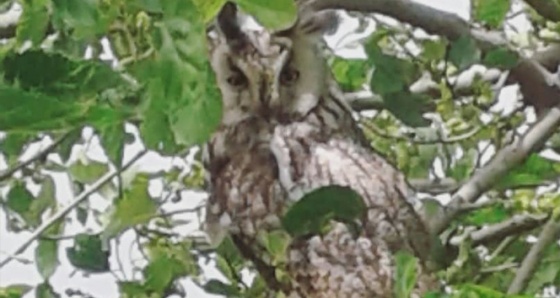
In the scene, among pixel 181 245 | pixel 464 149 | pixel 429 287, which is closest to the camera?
pixel 429 287

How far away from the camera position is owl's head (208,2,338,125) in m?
0.80

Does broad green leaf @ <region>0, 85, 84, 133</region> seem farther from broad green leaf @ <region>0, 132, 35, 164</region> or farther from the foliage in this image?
broad green leaf @ <region>0, 132, 35, 164</region>

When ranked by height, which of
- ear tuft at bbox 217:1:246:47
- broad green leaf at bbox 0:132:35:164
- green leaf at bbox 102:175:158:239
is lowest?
green leaf at bbox 102:175:158:239

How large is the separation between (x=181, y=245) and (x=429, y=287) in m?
0.41

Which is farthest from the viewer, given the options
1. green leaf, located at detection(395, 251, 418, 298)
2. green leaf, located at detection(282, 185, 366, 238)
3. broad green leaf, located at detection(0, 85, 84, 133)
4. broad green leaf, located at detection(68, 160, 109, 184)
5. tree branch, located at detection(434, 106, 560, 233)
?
broad green leaf, located at detection(68, 160, 109, 184)

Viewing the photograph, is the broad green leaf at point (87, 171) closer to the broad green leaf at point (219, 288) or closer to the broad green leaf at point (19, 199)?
the broad green leaf at point (19, 199)

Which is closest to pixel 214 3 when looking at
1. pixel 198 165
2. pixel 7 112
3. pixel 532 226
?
pixel 7 112

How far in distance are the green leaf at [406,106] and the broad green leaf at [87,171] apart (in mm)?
371

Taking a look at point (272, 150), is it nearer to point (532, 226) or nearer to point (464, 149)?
point (532, 226)

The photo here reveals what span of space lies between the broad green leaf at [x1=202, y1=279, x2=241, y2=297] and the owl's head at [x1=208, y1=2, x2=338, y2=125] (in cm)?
20

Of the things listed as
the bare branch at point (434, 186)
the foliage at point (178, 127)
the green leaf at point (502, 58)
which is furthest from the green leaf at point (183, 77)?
the bare branch at point (434, 186)

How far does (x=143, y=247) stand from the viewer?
1.15 meters

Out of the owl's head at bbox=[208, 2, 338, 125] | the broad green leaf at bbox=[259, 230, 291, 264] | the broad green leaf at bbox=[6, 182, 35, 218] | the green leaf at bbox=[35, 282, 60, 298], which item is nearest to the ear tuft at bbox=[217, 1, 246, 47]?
the owl's head at bbox=[208, 2, 338, 125]

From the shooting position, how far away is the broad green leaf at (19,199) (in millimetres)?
1207
